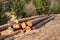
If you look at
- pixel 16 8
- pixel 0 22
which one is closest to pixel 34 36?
pixel 0 22

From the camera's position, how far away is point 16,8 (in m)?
21.3

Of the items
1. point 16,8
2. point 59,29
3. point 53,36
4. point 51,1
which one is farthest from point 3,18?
point 51,1

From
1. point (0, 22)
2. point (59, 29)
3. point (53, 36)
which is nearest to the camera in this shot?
point (53, 36)

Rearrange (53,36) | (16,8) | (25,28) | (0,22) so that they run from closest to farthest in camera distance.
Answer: (53,36) < (25,28) < (0,22) < (16,8)

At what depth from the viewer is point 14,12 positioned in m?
21.6

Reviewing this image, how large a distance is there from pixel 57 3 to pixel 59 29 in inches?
504

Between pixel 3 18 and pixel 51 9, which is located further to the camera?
pixel 51 9

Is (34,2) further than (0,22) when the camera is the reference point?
Yes

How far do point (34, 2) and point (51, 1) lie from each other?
219 centimetres

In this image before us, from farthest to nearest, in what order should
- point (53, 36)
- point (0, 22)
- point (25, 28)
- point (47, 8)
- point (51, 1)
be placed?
point (51, 1)
point (47, 8)
point (0, 22)
point (25, 28)
point (53, 36)

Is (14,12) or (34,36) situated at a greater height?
(34,36)

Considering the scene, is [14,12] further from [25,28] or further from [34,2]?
[25,28]

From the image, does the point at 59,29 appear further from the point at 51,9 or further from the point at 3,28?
the point at 51,9

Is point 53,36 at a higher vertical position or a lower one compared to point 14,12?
higher
